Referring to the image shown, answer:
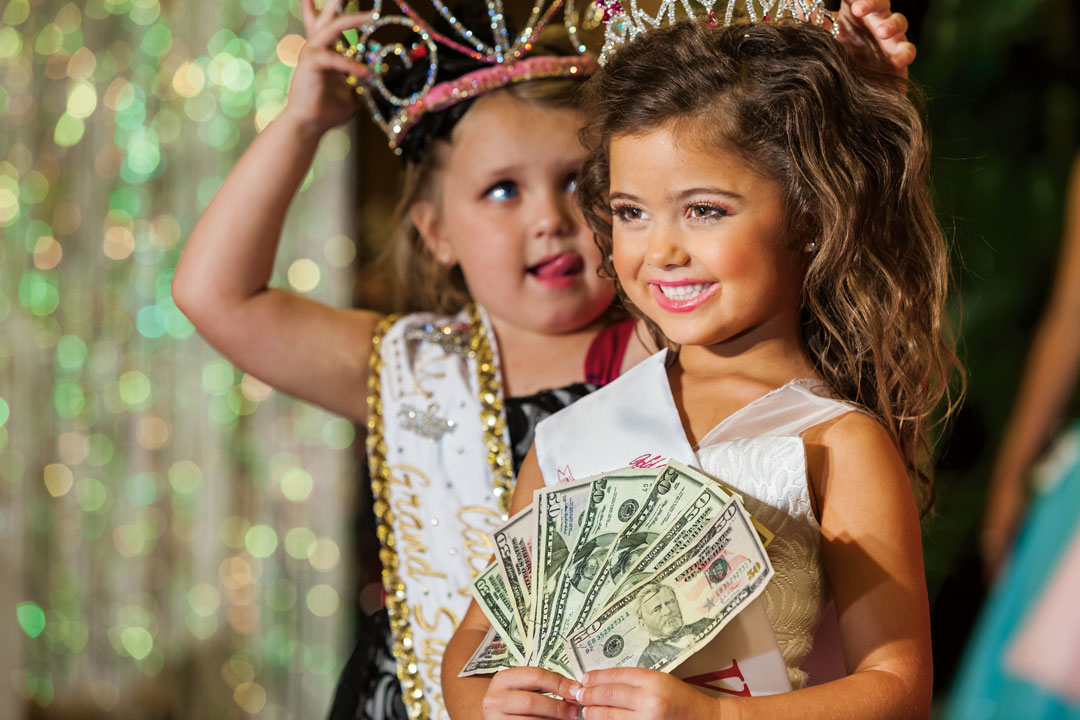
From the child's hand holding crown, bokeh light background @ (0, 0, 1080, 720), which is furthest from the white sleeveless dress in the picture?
bokeh light background @ (0, 0, 1080, 720)

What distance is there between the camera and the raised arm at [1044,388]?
2346 mm

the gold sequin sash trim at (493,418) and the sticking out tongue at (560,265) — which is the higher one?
the sticking out tongue at (560,265)

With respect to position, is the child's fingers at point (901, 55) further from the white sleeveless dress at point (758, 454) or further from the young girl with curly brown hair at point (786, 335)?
the white sleeveless dress at point (758, 454)

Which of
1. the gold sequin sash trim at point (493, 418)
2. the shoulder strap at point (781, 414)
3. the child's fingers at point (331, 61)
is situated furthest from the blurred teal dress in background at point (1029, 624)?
the child's fingers at point (331, 61)

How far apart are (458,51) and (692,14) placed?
398 mm

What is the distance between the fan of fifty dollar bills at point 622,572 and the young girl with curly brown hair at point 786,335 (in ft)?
0.11

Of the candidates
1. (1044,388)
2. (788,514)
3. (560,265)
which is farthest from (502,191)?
(1044,388)

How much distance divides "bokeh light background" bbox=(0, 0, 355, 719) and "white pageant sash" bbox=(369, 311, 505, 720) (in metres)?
1.57

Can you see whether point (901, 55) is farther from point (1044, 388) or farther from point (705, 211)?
point (1044, 388)

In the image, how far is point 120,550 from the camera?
118 inches

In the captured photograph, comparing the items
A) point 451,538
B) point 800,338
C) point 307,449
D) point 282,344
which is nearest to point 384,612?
point 451,538

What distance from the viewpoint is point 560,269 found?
4.59ft

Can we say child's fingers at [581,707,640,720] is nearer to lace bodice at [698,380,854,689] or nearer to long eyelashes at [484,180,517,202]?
lace bodice at [698,380,854,689]

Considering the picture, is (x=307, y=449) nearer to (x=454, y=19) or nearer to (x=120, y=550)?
(x=120, y=550)
